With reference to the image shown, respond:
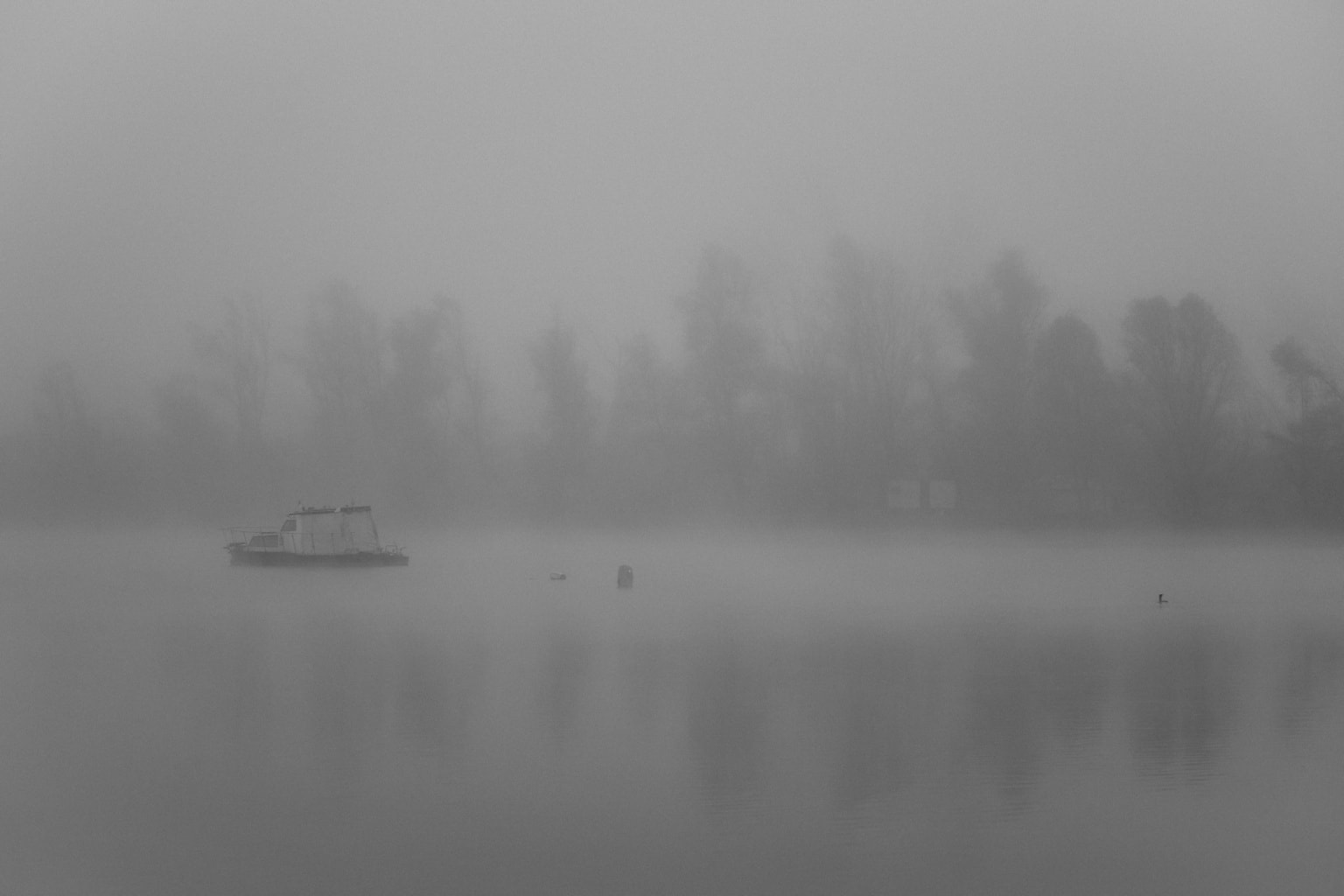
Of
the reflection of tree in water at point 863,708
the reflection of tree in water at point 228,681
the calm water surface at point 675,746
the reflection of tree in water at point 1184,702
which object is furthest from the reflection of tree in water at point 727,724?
the reflection of tree in water at point 228,681

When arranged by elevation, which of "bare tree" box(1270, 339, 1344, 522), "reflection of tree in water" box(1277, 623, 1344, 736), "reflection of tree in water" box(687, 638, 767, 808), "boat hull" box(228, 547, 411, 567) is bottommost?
"boat hull" box(228, 547, 411, 567)

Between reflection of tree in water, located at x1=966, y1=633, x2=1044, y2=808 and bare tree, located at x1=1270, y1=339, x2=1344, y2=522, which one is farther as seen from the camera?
bare tree, located at x1=1270, y1=339, x2=1344, y2=522

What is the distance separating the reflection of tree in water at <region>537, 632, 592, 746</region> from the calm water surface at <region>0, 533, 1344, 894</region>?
6 cm

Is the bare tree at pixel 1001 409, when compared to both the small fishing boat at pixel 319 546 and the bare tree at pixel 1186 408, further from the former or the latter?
the small fishing boat at pixel 319 546

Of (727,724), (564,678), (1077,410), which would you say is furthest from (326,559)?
(727,724)

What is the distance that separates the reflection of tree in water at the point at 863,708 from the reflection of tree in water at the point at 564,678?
167 cm

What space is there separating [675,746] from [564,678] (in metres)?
2.75

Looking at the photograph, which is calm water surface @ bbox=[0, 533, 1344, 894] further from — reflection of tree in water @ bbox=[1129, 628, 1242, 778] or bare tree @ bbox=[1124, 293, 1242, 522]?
bare tree @ bbox=[1124, 293, 1242, 522]

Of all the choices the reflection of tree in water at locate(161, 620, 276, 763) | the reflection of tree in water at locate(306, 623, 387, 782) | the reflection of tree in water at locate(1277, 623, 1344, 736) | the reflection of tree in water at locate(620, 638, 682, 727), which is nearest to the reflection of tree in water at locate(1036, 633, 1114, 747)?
the reflection of tree in water at locate(1277, 623, 1344, 736)

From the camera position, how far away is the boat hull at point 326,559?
2252cm

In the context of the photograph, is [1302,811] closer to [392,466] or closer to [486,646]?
[486,646]

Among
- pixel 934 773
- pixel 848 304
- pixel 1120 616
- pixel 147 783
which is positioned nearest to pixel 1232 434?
pixel 848 304

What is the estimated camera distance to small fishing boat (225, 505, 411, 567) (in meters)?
22.6

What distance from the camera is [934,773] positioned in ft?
22.8
